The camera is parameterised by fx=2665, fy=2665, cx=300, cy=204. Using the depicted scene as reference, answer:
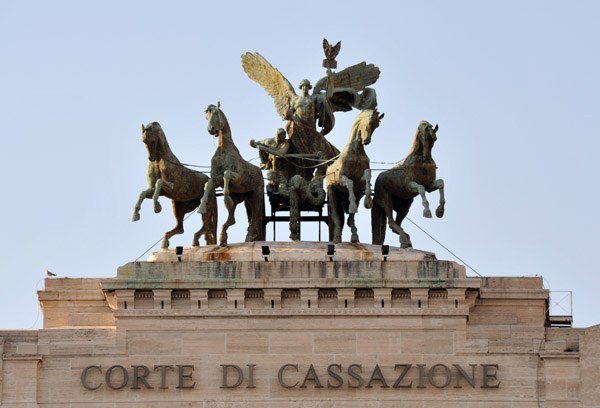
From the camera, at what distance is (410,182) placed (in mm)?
75500

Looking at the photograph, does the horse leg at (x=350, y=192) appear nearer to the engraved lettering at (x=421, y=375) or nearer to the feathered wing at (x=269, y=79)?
the engraved lettering at (x=421, y=375)

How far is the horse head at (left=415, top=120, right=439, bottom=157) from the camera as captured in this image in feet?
246

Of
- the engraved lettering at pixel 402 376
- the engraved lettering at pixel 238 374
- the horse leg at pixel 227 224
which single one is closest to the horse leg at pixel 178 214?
the horse leg at pixel 227 224

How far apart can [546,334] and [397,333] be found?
410 cm

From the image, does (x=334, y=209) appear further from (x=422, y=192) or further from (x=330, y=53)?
(x=330, y=53)

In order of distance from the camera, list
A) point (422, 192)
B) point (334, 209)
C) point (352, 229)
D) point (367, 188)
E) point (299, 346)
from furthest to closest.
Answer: point (334, 209) < point (352, 229) < point (422, 192) < point (367, 188) < point (299, 346)

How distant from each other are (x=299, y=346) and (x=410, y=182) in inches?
245

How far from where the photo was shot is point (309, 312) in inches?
2862

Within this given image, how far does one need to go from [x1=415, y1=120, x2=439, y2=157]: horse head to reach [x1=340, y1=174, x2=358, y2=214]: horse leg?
226 cm

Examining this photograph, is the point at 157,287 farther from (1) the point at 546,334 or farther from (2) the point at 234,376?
(1) the point at 546,334

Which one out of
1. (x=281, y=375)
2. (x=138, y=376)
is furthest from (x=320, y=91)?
(x=138, y=376)

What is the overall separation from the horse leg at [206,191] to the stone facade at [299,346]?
2163 mm

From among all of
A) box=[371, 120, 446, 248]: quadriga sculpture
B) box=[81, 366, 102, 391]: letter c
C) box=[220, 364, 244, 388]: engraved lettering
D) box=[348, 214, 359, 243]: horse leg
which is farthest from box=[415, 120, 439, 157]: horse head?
box=[81, 366, 102, 391]: letter c

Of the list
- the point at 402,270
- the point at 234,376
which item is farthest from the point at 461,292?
the point at 234,376
